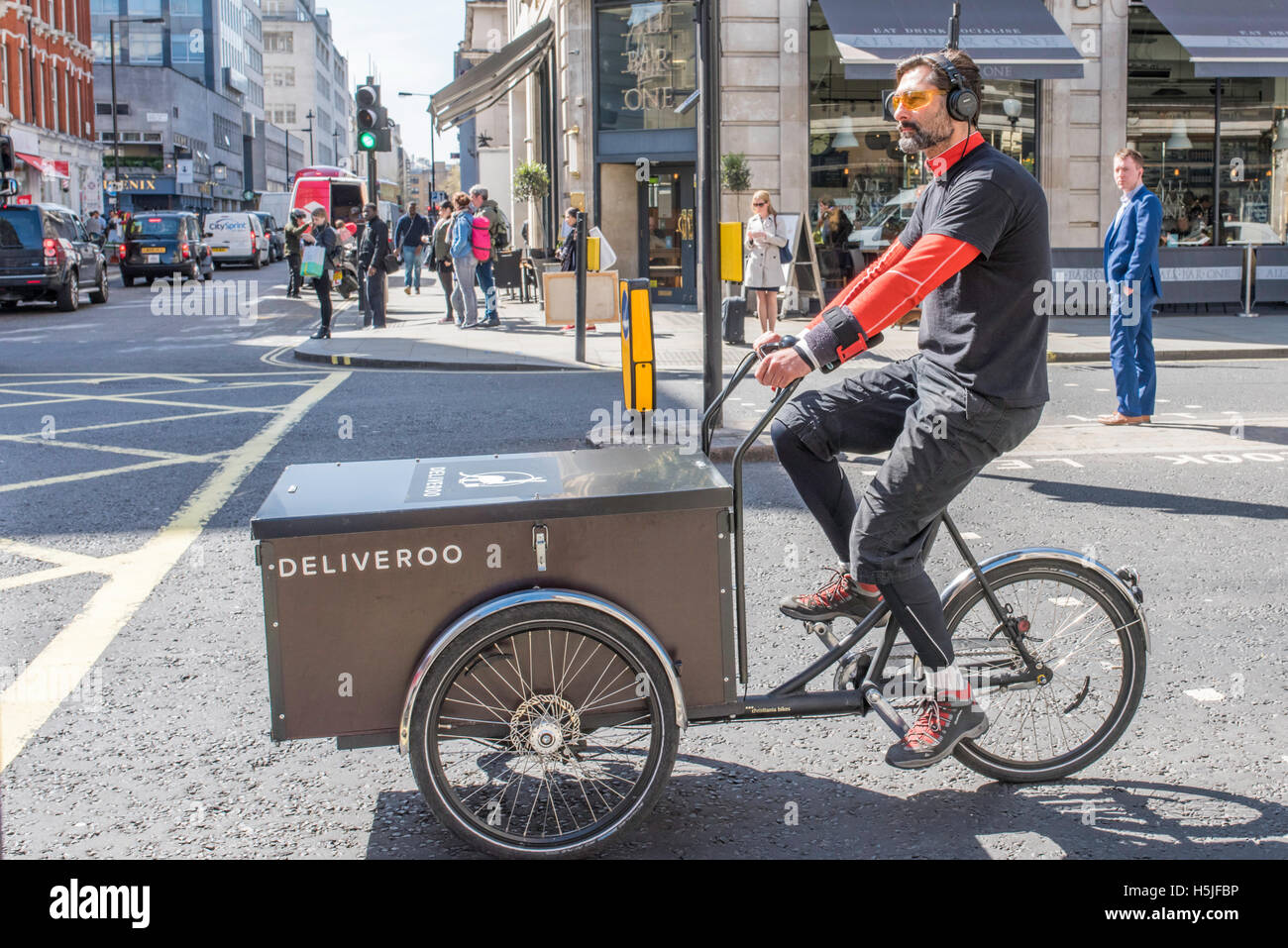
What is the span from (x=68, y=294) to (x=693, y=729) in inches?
899

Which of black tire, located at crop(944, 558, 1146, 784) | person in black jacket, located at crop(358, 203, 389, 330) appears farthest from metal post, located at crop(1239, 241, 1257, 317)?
black tire, located at crop(944, 558, 1146, 784)

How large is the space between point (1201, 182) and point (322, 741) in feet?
69.1

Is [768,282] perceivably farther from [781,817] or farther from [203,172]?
[203,172]

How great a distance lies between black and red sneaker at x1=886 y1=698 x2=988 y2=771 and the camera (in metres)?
3.27

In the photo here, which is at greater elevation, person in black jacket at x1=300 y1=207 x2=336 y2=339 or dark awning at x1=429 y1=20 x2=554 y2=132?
dark awning at x1=429 y1=20 x2=554 y2=132

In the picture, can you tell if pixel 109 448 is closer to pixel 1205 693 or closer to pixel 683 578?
pixel 683 578

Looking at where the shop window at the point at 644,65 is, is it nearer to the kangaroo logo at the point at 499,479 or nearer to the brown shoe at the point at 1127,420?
the brown shoe at the point at 1127,420

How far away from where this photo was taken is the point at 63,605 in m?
5.23

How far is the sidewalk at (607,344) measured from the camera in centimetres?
1430

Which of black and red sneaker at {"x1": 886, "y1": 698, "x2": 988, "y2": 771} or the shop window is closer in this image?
black and red sneaker at {"x1": 886, "y1": 698, "x2": 988, "y2": 771}

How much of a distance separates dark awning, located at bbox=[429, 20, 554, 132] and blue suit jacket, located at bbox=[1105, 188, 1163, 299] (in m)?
18.6

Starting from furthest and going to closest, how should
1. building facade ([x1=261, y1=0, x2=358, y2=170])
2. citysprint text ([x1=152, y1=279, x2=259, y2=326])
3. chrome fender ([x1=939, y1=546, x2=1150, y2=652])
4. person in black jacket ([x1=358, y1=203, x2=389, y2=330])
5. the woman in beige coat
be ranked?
building facade ([x1=261, y1=0, x2=358, y2=170]) < citysprint text ([x1=152, y1=279, x2=259, y2=326]) < person in black jacket ([x1=358, y1=203, x2=389, y2=330]) < the woman in beige coat < chrome fender ([x1=939, y1=546, x2=1150, y2=652])
